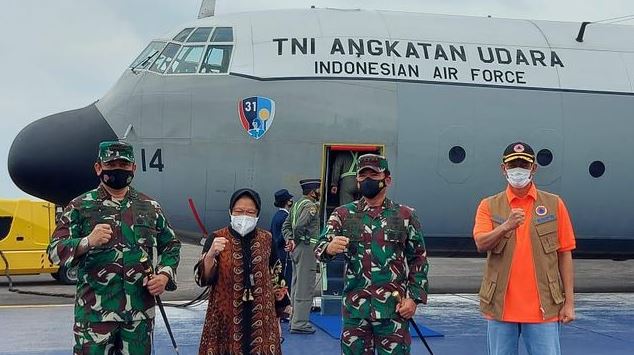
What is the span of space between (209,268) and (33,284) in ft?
42.3

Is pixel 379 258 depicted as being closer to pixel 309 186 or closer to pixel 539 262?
pixel 539 262

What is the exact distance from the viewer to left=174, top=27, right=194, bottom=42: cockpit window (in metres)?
10.4

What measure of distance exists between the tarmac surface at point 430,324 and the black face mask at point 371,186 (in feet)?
10.6

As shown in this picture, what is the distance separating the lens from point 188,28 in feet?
34.5

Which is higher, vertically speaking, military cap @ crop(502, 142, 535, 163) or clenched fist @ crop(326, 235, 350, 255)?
military cap @ crop(502, 142, 535, 163)

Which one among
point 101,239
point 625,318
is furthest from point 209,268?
point 625,318

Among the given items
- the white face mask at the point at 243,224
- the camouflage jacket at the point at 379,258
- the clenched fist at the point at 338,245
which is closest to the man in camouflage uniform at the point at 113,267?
the white face mask at the point at 243,224

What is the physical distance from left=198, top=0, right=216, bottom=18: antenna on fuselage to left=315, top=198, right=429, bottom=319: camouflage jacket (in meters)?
7.37

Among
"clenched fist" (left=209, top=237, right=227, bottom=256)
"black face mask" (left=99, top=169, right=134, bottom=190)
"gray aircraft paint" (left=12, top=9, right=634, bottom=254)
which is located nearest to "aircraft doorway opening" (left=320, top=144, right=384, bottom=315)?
"gray aircraft paint" (left=12, top=9, right=634, bottom=254)

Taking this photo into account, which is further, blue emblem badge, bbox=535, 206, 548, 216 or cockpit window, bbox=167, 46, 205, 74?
cockpit window, bbox=167, 46, 205, 74

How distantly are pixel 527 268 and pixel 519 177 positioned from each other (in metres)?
0.57

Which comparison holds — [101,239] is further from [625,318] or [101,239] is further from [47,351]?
[625,318]

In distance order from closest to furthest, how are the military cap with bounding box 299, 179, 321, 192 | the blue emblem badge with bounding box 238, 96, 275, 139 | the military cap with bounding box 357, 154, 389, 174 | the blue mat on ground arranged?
the military cap with bounding box 357, 154, 389, 174 < the blue mat on ground < the military cap with bounding box 299, 179, 321, 192 < the blue emblem badge with bounding box 238, 96, 275, 139

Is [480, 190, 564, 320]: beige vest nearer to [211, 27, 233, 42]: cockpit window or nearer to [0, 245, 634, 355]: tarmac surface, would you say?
[0, 245, 634, 355]: tarmac surface
